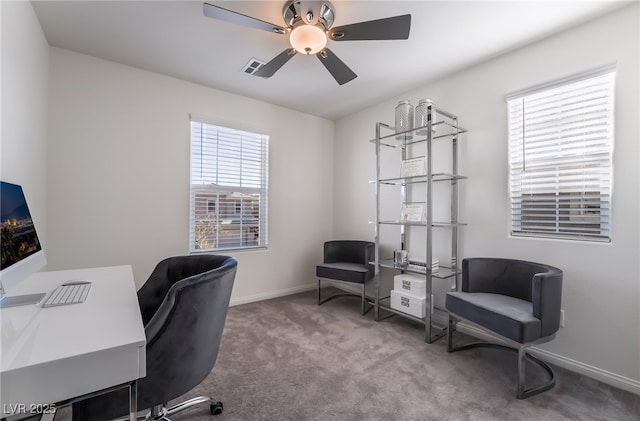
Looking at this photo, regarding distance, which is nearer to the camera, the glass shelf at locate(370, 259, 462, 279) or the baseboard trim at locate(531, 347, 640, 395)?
the baseboard trim at locate(531, 347, 640, 395)

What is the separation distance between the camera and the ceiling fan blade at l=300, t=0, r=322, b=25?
1.74 m

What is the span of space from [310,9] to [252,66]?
1163mm

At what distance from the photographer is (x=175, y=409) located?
1.54 m

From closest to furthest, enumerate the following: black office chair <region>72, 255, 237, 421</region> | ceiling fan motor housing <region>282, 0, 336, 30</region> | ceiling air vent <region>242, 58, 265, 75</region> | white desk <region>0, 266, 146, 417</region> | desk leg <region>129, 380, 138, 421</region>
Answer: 1. white desk <region>0, 266, 146, 417</region>
2. desk leg <region>129, 380, 138, 421</region>
3. black office chair <region>72, 255, 237, 421</region>
4. ceiling fan motor housing <region>282, 0, 336, 30</region>
5. ceiling air vent <region>242, 58, 265, 75</region>

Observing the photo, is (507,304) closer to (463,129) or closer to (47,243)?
(463,129)

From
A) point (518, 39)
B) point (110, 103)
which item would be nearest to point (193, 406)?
point (110, 103)

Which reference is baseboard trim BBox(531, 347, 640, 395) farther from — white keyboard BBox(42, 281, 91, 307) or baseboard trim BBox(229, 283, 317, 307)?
white keyboard BBox(42, 281, 91, 307)

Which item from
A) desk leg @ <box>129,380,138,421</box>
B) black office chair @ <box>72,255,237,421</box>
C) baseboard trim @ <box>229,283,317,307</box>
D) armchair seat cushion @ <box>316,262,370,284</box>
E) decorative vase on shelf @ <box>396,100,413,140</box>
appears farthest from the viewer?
baseboard trim @ <box>229,283,317,307</box>

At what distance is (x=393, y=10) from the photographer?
1.96 meters

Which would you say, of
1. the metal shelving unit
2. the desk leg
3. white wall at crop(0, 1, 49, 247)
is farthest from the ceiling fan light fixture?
the desk leg

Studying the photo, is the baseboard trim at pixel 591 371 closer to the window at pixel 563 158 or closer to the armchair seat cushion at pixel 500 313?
the armchair seat cushion at pixel 500 313

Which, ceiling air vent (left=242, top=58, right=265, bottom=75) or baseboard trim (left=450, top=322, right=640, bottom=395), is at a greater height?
ceiling air vent (left=242, top=58, right=265, bottom=75)

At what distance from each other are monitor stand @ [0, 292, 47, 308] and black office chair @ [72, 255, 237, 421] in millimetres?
488

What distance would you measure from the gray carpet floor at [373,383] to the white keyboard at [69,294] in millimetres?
781
